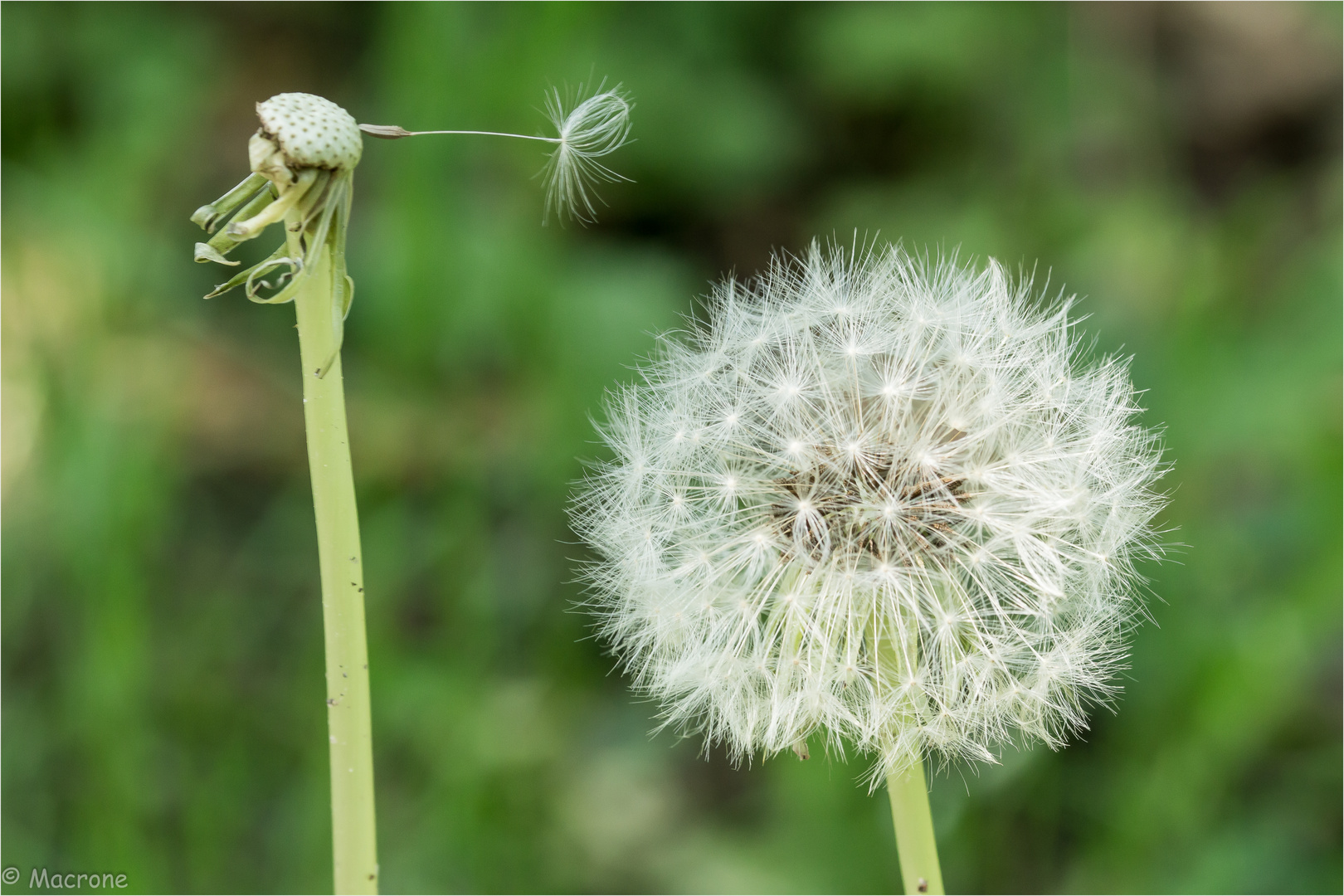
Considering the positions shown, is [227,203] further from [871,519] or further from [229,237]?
[871,519]

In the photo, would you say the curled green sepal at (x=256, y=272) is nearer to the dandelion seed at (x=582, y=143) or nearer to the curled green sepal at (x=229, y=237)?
the curled green sepal at (x=229, y=237)

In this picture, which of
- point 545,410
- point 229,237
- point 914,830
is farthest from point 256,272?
point 545,410

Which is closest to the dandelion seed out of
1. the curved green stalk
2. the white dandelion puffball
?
the white dandelion puffball

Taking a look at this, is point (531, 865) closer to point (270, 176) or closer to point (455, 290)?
point (455, 290)

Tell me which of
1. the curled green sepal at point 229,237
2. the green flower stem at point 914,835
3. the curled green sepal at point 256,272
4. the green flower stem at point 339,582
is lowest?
the green flower stem at point 914,835

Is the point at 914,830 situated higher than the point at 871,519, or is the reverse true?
the point at 871,519

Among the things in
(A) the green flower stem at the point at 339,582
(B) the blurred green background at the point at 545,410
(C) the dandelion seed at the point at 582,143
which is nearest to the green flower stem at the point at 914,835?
(A) the green flower stem at the point at 339,582

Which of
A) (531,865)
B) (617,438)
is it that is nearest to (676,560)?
(617,438)
